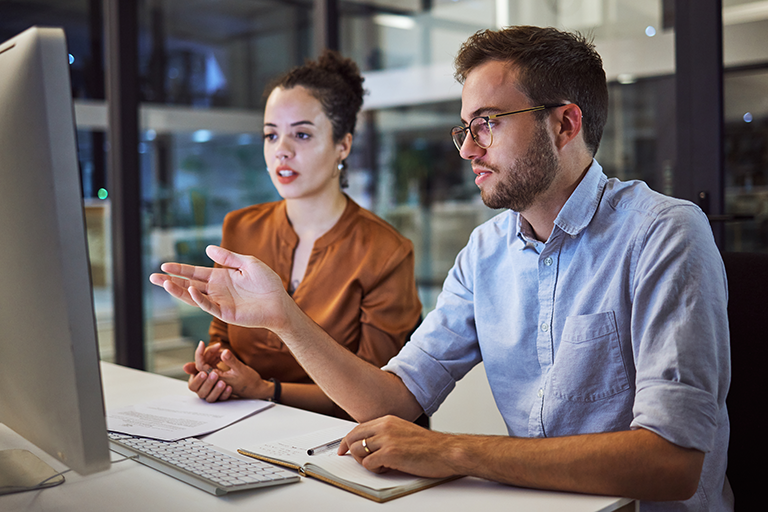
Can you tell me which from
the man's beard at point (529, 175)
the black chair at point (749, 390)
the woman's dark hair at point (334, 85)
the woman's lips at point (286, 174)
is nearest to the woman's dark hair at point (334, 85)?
the woman's dark hair at point (334, 85)

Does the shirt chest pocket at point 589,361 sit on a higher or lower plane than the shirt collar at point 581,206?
lower

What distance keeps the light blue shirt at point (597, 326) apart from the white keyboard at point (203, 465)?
441 mm

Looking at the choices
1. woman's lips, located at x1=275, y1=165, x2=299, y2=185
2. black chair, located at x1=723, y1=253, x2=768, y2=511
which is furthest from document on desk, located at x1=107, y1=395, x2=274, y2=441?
black chair, located at x1=723, y1=253, x2=768, y2=511

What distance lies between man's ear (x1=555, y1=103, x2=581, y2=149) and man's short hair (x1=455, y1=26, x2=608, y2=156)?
0.07 feet

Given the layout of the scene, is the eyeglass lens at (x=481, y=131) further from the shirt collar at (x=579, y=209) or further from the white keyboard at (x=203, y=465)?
the white keyboard at (x=203, y=465)

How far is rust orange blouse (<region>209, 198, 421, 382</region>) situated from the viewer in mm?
1789

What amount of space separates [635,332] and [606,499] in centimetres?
29

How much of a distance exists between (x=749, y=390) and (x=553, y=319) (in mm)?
404

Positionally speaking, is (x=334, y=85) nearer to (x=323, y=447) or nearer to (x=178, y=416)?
(x=178, y=416)

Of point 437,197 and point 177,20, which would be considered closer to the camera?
point 437,197

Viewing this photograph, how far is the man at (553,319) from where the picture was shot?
3.15 feet

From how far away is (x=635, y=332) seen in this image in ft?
3.55

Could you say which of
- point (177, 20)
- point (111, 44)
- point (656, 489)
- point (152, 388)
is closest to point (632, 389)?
point (656, 489)

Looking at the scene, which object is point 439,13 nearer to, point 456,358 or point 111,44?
point 111,44
